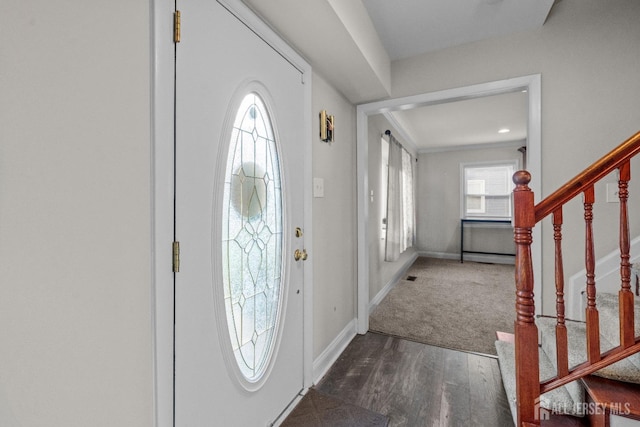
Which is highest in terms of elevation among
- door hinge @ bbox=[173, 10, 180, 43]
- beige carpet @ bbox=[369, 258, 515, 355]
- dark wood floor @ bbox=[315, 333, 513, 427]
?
door hinge @ bbox=[173, 10, 180, 43]

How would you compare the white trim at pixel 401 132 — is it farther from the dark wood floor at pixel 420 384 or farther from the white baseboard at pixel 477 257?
the dark wood floor at pixel 420 384

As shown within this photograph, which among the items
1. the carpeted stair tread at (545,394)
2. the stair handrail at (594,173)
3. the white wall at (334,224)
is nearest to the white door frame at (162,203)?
the white wall at (334,224)

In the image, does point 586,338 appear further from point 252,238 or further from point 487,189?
point 487,189

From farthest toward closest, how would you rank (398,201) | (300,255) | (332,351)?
(398,201)
(332,351)
(300,255)

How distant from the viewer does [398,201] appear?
4402 mm

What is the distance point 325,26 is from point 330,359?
2231 millimetres

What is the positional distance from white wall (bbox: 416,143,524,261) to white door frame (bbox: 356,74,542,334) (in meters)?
4.12

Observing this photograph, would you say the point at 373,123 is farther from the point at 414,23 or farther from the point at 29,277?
the point at 29,277

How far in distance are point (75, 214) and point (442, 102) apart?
2.55m

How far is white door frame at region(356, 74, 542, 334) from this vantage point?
2002mm

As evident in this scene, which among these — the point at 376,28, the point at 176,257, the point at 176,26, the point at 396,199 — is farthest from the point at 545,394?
the point at 396,199

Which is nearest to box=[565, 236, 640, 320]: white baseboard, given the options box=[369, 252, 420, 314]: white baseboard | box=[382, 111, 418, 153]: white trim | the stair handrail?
the stair handrail

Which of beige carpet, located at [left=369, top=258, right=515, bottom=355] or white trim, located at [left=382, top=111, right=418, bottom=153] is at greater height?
white trim, located at [left=382, top=111, right=418, bottom=153]

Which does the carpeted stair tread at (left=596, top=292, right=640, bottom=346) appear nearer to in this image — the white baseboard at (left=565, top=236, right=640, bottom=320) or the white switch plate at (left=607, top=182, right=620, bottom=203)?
the white baseboard at (left=565, top=236, right=640, bottom=320)
